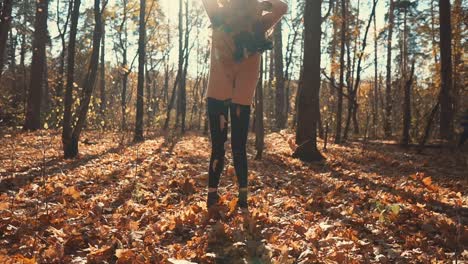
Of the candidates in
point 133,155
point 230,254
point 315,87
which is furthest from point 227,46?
point 133,155

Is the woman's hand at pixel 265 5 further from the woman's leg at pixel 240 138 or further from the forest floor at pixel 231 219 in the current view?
the forest floor at pixel 231 219

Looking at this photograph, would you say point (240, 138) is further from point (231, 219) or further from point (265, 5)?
point (265, 5)

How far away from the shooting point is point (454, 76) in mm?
16625

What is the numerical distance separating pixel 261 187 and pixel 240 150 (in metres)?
1.95

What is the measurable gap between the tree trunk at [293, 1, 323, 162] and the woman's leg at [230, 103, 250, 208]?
4.96 m

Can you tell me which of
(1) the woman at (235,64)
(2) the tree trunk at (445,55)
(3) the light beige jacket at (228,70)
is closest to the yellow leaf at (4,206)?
(1) the woman at (235,64)

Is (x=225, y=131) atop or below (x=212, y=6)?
below

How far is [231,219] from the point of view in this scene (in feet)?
11.5

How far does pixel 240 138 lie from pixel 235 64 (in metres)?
0.73

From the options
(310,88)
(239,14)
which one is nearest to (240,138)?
(239,14)

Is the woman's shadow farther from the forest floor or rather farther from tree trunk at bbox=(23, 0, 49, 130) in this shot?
tree trunk at bbox=(23, 0, 49, 130)

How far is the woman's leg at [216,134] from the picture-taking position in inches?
144

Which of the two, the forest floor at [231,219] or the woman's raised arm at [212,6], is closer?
the forest floor at [231,219]

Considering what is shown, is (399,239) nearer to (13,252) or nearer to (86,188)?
(13,252)
